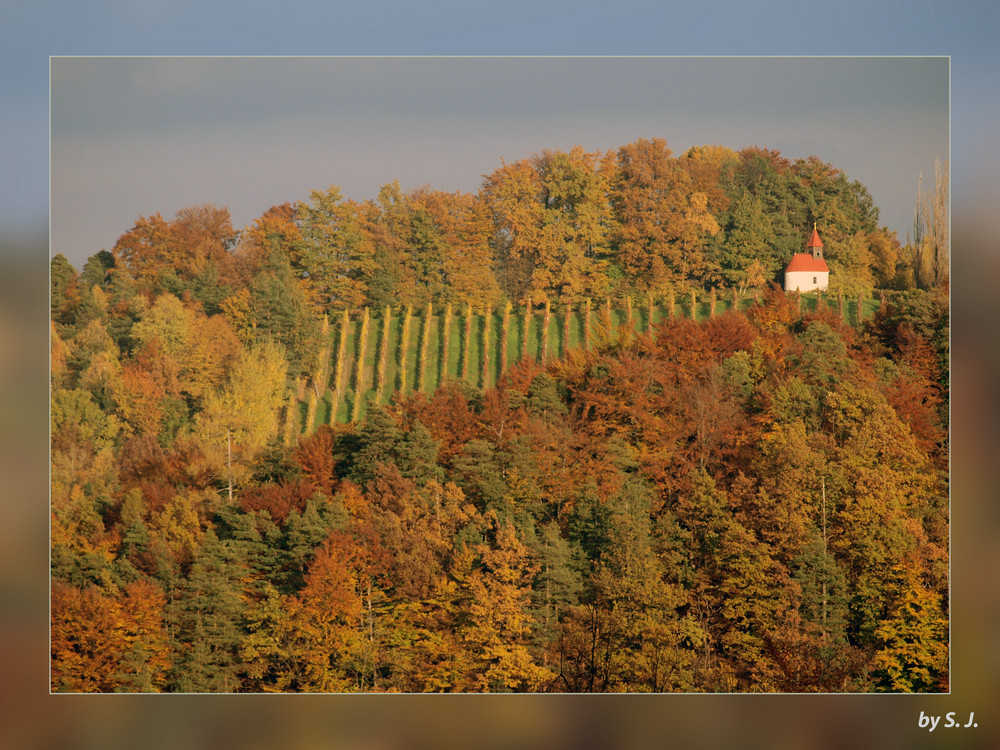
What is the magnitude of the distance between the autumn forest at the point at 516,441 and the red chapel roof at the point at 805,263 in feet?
0.33

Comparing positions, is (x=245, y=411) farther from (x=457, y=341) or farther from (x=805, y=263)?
(x=805, y=263)

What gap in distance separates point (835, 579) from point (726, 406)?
178cm

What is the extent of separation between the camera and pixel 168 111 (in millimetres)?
11500

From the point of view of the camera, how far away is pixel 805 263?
39.0ft

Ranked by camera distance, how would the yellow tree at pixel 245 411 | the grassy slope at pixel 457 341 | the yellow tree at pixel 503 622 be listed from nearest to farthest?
the yellow tree at pixel 503 622, the yellow tree at pixel 245 411, the grassy slope at pixel 457 341

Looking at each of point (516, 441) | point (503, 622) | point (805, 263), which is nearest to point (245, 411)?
point (516, 441)

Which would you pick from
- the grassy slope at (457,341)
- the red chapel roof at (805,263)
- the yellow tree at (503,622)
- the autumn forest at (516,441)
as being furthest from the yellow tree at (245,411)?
the red chapel roof at (805,263)

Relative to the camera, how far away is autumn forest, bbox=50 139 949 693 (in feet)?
37.3

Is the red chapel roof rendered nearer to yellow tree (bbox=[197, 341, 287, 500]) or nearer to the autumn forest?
the autumn forest

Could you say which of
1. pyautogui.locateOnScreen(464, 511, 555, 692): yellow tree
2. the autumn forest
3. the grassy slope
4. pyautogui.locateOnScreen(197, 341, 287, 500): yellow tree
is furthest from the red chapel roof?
pyautogui.locateOnScreen(197, 341, 287, 500): yellow tree

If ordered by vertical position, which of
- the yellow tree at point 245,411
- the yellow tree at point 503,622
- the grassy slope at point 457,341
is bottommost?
the yellow tree at point 503,622

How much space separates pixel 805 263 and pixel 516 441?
311cm

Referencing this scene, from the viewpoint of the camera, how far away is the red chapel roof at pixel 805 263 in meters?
11.9

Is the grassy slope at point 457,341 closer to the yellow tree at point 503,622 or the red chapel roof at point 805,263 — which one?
the red chapel roof at point 805,263
